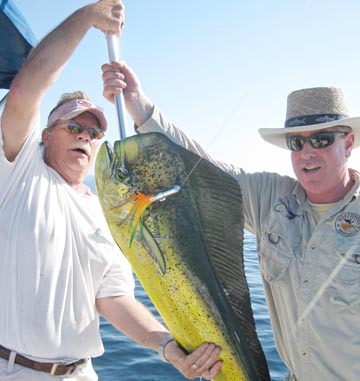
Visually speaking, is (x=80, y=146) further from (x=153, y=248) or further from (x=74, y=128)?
(x=153, y=248)

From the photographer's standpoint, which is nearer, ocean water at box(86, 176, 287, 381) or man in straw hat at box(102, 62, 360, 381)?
man in straw hat at box(102, 62, 360, 381)

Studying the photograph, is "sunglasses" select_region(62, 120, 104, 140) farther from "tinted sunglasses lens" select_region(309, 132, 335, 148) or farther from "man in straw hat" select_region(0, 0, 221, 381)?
"tinted sunglasses lens" select_region(309, 132, 335, 148)

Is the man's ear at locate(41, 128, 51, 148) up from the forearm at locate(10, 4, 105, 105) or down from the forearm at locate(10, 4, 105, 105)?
down

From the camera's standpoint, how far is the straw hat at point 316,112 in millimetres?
2486

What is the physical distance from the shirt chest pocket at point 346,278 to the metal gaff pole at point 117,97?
4.48ft

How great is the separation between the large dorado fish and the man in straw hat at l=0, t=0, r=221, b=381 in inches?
14.8

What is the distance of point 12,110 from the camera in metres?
2.54

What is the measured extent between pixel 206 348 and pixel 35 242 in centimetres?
130

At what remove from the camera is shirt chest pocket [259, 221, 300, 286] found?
2518 millimetres

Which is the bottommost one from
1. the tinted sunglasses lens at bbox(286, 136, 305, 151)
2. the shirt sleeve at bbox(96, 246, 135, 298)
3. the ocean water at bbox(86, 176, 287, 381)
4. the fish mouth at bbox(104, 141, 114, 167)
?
the ocean water at bbox(86, 176, 287, 381)

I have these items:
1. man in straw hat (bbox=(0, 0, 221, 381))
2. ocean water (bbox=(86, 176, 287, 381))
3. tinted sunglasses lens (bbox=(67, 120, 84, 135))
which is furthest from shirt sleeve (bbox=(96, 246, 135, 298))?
ocean water (bbox=(86, 176, 287, 381))

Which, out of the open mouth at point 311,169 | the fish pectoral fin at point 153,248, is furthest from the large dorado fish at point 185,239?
the open mouth at point 311,169

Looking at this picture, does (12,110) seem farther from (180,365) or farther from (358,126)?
(358,126)

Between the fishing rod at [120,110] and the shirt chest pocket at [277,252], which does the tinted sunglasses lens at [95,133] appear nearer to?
the fishing rod at [120,110]
